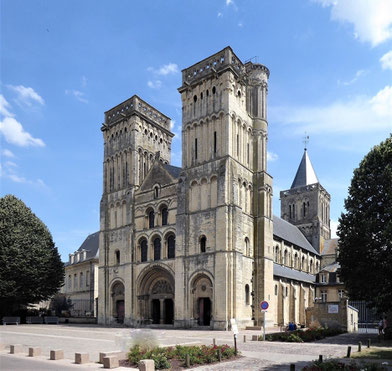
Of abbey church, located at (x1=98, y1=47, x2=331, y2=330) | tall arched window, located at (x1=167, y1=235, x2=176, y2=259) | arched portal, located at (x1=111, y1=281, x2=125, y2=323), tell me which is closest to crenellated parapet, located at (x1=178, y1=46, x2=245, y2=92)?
abbey church, located at (x1=98, y1=47, x2=331, y2=330)

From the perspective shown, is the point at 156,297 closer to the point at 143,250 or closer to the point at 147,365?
the point at 143,250

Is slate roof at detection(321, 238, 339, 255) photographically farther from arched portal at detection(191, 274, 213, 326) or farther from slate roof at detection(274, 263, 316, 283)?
arched portal at detection(191, 274, 213, 326)

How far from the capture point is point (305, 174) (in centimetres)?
6638

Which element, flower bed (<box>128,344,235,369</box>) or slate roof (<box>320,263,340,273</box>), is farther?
slate roof (<box>320,263,340,273</box>)

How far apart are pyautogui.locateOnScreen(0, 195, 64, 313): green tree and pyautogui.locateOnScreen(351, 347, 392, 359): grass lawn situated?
34.1 metres

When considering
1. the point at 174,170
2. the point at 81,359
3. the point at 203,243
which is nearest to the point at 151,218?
the point at 174,170

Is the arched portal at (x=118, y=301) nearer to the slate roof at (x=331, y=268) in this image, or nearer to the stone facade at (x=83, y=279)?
the stone facade at (x=83, y=279)

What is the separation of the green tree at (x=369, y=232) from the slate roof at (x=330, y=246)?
3500cm

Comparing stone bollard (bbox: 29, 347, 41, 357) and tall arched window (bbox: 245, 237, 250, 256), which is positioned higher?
tall arched window (bbox: 245, 237, 250, 256)

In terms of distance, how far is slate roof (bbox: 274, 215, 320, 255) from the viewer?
50.1 metres

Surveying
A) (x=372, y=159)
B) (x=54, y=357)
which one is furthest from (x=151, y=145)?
(x=54, y=357)

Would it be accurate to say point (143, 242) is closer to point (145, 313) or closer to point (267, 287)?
point (145, 313)

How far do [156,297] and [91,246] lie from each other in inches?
923

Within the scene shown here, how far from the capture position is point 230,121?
37.4 m
